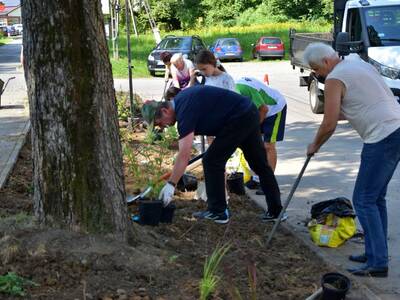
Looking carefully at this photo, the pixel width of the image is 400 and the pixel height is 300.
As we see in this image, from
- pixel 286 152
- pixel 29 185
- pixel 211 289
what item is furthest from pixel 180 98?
pixel 286 152

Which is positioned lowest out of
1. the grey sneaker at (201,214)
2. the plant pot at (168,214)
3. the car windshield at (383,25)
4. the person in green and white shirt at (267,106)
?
the grey sneaker at (201,214)

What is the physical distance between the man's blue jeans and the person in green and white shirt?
221 cm

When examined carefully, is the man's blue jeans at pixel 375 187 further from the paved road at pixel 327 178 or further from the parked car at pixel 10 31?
the parked car at pixel 10 31

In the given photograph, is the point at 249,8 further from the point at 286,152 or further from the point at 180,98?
the point at 180,98

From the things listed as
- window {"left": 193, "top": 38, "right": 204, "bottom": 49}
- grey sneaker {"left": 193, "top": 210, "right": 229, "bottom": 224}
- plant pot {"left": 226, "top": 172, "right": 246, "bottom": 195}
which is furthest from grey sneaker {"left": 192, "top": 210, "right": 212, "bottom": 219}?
window {"left": 193, "top": 38, "right": 204, "bottom": 49}

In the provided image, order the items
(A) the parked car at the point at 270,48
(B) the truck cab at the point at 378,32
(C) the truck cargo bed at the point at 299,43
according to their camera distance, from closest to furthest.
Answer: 1. (B) the truck cab at the point at 378,32
2. (C) the truck cargo bed at the point at 299,43
3. (A) the parked car at the point at 270,48

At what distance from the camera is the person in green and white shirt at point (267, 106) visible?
6602 mm

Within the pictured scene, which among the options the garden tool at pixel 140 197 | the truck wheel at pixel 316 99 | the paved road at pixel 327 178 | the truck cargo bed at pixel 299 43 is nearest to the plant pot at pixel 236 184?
the paved road at pixel 327 178

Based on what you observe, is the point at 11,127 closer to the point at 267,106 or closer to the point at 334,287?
the point at 267,106

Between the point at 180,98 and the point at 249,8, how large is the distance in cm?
5814

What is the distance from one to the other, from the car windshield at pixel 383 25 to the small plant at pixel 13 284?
30.9 ft

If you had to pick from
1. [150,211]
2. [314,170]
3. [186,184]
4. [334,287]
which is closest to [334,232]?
[334,287]

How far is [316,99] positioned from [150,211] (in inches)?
346

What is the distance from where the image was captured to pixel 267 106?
673 cm
